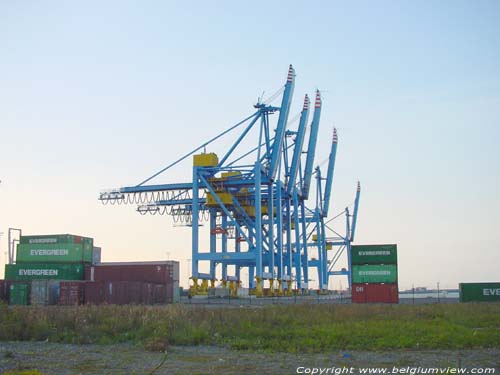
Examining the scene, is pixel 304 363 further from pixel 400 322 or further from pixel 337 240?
pixel 337 240

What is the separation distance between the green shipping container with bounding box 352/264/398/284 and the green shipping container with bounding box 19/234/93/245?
880 inches

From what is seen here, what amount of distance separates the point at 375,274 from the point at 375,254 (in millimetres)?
1478

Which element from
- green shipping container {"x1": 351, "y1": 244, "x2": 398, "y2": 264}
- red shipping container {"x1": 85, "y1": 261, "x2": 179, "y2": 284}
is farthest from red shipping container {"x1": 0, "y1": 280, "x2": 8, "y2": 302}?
green shipping container {"x1": 351, "y1": 244, "x2": 398, "y2": 264}

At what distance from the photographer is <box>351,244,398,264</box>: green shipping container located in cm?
4469

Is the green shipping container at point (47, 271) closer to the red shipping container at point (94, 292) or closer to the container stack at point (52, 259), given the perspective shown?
the container stack at point (52, 259)

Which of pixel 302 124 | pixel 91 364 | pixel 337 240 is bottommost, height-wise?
pixel 91 364

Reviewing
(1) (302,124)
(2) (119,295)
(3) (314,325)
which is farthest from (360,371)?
(1) (302,124)

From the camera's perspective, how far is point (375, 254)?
45.2 metres

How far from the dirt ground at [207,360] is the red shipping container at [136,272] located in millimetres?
27044

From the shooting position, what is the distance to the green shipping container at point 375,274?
146 feet

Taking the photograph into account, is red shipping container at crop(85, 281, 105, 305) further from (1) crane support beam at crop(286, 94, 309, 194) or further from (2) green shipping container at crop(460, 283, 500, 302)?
(1) crane support beam at crop(286, 94, 309, 194)

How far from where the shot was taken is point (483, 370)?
588 inches

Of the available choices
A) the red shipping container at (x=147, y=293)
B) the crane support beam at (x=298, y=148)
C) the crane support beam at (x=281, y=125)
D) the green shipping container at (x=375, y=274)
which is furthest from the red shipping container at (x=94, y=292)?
the crane support beam at (x=298, y=148)

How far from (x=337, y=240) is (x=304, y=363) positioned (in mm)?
99994
